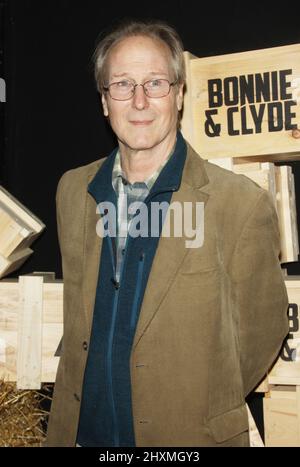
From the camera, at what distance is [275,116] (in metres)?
2.22

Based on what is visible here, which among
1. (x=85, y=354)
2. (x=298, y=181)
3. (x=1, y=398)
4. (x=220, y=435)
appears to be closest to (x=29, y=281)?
(x=1, y=398)

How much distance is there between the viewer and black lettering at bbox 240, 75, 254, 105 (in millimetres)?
2252

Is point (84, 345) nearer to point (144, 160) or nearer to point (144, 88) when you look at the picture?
point (144, 160)

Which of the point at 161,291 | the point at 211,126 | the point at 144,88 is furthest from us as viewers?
the point at 211,126

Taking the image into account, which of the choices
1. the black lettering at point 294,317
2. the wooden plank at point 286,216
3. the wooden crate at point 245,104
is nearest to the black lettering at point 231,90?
the wooden crate at point 245,104

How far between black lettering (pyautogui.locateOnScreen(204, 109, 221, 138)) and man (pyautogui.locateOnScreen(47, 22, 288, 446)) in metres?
0.46

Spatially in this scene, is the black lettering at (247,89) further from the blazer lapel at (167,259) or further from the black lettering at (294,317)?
the black lettering at (294,317)

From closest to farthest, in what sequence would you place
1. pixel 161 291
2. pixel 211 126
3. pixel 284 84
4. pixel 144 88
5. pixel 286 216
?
pixel 161 291, pixel 144 88, pixel 284 84, pixel 211 126, pixel 286 216

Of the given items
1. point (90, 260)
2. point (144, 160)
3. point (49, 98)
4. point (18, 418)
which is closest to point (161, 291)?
point (90, 260)

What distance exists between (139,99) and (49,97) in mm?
1540

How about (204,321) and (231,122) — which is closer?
(204,321)

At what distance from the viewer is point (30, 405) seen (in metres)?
2.59

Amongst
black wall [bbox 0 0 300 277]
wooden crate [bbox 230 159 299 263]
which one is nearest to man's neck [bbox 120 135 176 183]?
wooden crate [bbox 230 159 299 263]

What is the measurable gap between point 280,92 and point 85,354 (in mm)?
1178
